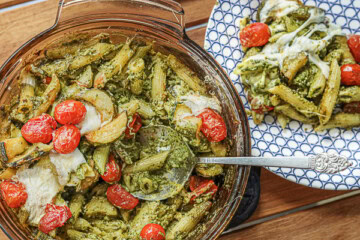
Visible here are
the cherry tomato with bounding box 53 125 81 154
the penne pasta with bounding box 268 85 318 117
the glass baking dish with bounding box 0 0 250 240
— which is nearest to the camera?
the cherry tomato with bounding box 53 125 81 154

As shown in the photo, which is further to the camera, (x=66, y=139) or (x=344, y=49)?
(x=344, y=49)

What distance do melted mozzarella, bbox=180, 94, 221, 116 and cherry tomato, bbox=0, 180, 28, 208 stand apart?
682mm

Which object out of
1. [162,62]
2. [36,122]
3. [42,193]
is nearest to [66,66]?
[36,122]

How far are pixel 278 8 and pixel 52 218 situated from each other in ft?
4.23

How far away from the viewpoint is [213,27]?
173 cm

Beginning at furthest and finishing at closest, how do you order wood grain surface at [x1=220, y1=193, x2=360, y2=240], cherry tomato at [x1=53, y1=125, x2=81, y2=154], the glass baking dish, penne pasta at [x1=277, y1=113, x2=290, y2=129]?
1. wood grain surface at [x1=220, y1=193, x2=360, y2=240]
2. penne pasta at [x1=277, y1=113, x2=290, y2=129]
3. the glass baking dish
4. cherry tomato at [x1=53, y1=125, x2=81, y2=154]

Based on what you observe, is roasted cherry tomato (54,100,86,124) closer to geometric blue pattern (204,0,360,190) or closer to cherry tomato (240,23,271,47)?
geometric blue pattern (204,0,360,190)

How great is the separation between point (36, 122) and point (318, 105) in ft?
3.89

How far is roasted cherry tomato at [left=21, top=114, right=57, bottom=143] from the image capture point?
53.4 inches

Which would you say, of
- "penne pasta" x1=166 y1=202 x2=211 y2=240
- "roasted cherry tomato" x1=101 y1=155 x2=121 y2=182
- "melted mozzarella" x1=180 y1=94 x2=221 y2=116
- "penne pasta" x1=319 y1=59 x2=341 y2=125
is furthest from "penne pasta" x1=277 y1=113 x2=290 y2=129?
"roasted cherry tomato" x1=101 y1=155 x2=121 y2=182

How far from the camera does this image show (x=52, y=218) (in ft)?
4.60

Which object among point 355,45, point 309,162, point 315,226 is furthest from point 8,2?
point 315,226

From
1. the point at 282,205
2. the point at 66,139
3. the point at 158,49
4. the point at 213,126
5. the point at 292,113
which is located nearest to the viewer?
the point at 66,139

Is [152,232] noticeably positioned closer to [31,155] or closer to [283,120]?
[31,155]
